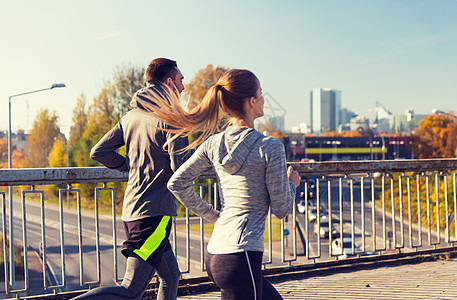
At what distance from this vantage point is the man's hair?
10.1 ft

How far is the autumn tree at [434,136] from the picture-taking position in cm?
6825

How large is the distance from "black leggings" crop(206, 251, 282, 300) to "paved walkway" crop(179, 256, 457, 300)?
2514 mm

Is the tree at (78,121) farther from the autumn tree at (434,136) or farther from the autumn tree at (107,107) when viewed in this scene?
the autumn tree at (434,136)

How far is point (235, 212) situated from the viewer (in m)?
2.31

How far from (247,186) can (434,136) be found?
75.2 metres

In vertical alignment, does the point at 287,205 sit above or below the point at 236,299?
above

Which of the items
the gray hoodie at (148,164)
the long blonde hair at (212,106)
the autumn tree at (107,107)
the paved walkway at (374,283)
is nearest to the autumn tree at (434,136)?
the autumn tree at (107,107)

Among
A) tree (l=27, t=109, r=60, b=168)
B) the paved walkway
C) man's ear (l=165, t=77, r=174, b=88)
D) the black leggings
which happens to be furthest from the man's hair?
tree (l=27, t=109, r=60, b=168)

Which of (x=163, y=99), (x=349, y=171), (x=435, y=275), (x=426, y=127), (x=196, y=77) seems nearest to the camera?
(x=163, y=99)

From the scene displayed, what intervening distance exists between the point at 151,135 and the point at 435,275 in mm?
3974

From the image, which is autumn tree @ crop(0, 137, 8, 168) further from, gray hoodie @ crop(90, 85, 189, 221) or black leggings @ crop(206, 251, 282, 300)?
black leggings @ crop(206, 251, 282, 300)

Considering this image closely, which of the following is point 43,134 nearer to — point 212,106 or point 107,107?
point 107,107

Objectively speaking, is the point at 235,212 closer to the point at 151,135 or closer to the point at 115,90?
the point at 151,135

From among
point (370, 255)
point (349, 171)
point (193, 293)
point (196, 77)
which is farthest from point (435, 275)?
point (196, 77)
